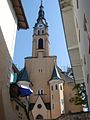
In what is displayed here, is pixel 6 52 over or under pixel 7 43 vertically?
under

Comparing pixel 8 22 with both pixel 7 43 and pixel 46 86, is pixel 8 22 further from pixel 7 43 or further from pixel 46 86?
pixel 46 86

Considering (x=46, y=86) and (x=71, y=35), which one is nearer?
(x=71, y=35)

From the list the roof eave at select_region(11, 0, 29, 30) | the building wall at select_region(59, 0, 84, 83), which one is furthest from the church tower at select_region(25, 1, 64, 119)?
the building wall at select_region(59, 0, 84, 83)

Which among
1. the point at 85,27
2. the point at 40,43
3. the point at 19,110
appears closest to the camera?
the point at 85,27

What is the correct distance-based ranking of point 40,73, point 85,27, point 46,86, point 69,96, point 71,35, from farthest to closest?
1. point 40,73
2. point 46,86
3. point 69,96
4. point 71,35
5. point 85,27

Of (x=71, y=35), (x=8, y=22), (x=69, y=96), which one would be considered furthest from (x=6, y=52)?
(x=69, y=96)

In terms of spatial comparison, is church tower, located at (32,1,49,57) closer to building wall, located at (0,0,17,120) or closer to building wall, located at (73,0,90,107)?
building wall, located at (0,0,17,120)

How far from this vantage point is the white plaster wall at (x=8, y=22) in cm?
1043

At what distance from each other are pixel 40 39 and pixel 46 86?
13895 mm

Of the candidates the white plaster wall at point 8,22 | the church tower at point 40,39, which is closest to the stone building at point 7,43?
the white plaster wall at point 8,22

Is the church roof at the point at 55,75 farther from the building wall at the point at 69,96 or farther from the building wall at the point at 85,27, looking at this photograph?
the building wall at the point at 85,27

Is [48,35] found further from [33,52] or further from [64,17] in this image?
[64,17]

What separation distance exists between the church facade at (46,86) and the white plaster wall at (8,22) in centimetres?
3334

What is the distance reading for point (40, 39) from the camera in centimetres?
6022
